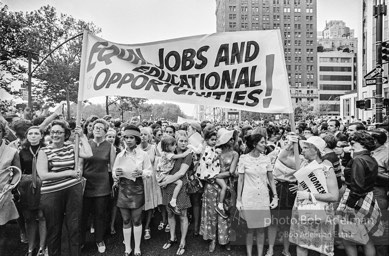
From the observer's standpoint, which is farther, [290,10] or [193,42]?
[290,10]

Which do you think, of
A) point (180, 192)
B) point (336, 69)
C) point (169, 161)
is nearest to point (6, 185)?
point (169, 161)

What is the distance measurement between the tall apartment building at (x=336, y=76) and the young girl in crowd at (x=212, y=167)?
10473cm

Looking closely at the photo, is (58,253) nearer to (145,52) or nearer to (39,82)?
(145,52)

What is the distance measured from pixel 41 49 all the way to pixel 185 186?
2476 cm

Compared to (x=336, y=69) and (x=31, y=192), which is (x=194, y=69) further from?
(x=336, y=69)

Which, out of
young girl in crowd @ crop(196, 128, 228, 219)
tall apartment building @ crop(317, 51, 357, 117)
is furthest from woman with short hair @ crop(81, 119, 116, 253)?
tall apartment building @ crop(317, 51, 357, 117)

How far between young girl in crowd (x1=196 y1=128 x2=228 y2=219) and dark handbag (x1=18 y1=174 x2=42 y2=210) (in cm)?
269

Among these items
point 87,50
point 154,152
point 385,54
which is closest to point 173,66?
point 87,50

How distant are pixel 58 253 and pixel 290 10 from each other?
132 metres

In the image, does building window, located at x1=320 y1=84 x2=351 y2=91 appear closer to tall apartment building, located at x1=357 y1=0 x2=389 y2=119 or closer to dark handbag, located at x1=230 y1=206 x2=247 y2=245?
tall apartment building, located at x1=357 y1=0 x2=389 y2=119

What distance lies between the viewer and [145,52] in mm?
4602

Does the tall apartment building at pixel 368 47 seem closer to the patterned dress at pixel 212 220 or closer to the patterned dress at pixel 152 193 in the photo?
the patterned dress at pixel 212 220

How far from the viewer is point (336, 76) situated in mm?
101688

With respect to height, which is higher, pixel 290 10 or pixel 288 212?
pixel 290 10
